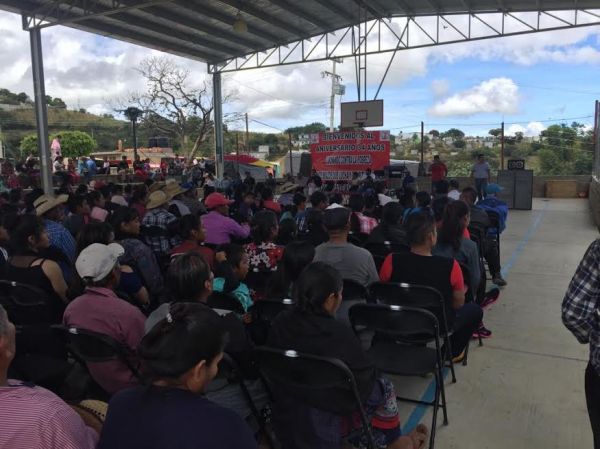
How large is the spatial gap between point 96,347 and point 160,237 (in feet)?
9.81

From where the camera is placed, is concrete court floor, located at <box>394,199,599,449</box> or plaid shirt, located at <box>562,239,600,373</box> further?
concrete court floor, located at <box>394,199,599,449</box>

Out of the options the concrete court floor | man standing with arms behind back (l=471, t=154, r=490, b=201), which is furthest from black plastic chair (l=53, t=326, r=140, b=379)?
man standing with arms behind back (l=471, t=154, r=490, b=201)

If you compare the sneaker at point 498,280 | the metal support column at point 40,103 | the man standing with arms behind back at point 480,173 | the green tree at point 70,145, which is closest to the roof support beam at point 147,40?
the metal support column at point 40,103

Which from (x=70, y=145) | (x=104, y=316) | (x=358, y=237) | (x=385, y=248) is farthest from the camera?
(x=70, y=145)

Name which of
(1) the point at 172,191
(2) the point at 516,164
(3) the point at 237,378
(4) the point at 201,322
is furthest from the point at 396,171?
(4) the point at 201,322

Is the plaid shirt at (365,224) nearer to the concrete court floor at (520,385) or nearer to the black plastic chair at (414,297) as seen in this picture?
the concrete court floor at (520,385)

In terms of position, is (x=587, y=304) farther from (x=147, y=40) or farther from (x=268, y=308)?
(x=147, y=40)

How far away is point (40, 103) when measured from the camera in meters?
11.3

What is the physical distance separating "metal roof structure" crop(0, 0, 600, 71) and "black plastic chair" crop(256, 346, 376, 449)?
34.3 ft

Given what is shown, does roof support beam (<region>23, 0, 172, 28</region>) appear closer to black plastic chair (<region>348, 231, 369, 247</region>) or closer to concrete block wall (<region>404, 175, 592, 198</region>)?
black plastic chair (<region>348, 231, 369, 247</region>)

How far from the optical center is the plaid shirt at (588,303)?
6.10 feet

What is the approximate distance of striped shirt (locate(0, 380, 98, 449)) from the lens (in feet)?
4.21

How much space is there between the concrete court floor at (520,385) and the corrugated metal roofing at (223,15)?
9599mm

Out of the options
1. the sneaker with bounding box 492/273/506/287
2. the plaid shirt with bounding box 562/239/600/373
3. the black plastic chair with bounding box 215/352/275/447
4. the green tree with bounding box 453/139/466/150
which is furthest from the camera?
the green tree with bounding box 453/139/466/150
